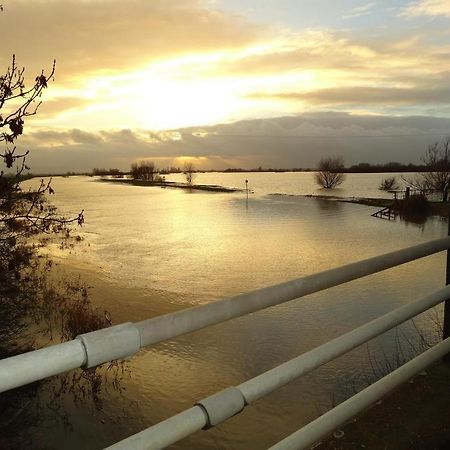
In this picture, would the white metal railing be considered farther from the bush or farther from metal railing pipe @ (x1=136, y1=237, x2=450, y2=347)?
the bush

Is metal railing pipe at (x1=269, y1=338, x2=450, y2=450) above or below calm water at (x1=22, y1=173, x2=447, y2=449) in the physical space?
above

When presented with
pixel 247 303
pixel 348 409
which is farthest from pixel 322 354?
pixel 247 303

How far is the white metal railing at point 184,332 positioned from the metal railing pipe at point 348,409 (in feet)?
0.19

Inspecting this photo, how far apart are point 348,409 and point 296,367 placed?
0.52 metres

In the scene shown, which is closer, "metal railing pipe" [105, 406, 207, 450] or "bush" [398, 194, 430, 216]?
"metal railing pipe" [105, 406, 207, 450]

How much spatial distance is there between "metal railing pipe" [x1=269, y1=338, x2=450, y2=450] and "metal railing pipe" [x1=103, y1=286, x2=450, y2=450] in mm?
270

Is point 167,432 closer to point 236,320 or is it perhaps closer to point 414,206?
point 236,320

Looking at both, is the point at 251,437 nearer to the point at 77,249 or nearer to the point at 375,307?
the point at 375,307

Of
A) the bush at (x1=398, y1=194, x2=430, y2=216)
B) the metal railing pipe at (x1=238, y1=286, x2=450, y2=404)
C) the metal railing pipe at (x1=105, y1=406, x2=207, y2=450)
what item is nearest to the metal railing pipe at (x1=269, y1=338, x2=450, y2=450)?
the metal railing pipe at (x1=238, y1=286, x2=450, y2=404)

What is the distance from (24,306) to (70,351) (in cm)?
1447

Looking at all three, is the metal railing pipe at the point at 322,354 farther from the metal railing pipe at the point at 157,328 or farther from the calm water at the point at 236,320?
the calm water at the point at 236,320

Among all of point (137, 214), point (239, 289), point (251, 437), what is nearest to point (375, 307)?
point (239, 289)

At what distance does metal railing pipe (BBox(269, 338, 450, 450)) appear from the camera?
1.84 meters

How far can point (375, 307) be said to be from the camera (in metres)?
14.9
